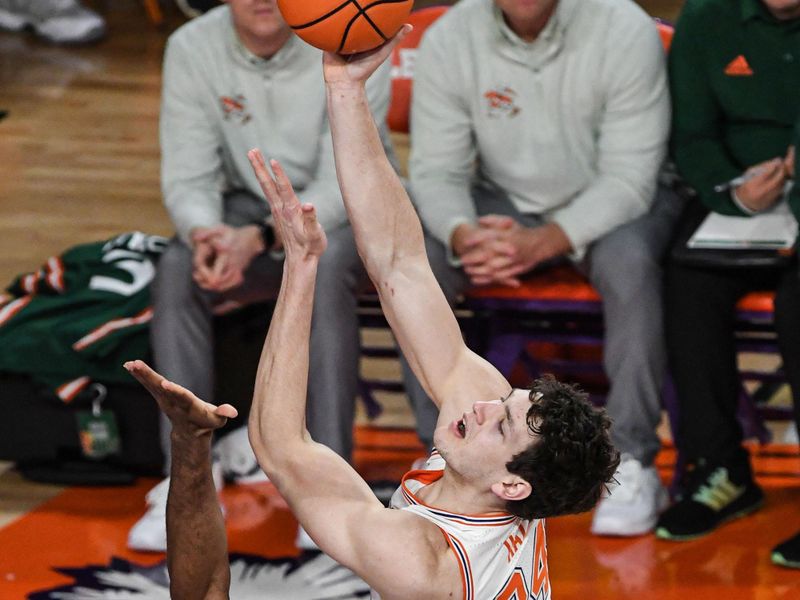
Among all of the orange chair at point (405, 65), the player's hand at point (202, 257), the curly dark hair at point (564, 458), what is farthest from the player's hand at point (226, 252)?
the curly dark hair at point (564, 458)

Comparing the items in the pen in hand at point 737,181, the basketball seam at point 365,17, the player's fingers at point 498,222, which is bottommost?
the player's fingers at point 498,222

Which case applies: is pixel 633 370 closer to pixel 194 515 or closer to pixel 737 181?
pixel 737 181

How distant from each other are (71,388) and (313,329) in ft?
2.48

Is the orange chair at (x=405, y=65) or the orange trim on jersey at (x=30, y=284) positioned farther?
the orange chair at (x=405, y=65)

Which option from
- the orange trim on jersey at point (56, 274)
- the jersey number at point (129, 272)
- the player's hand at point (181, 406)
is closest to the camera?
the player's hand at point (181, 406)

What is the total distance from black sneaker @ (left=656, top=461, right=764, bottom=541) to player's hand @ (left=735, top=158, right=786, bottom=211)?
0.73 metres

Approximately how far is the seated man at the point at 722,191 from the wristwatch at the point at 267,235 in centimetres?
112

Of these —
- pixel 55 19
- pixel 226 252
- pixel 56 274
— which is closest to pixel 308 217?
pixel 226 252

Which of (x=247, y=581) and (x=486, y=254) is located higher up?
(x=486, y=254)

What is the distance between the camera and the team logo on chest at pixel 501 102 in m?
4.32

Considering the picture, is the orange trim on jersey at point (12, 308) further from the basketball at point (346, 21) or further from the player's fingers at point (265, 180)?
the player's fingers at point (265, 180)

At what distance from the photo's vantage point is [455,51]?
436 centimetres

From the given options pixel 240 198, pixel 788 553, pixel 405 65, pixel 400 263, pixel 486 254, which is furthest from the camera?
pixel 405 65

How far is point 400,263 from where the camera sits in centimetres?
287
